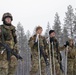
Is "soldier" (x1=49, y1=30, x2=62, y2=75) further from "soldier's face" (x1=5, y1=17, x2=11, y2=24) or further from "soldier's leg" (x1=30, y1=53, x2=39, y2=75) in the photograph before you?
"soldier's face" (x1=5, y1=17, x2=11, y2=24)

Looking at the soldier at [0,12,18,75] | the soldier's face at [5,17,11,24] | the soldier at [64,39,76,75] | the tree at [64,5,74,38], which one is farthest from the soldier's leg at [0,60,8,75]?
the tree at [64,5,74,38]

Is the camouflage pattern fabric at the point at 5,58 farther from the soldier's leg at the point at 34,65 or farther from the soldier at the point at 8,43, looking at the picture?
the soldier's leg at the point at 34,65

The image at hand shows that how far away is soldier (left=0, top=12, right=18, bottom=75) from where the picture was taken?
10586 mm

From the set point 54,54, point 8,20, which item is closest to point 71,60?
point 54,54

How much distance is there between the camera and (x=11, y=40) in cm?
1088

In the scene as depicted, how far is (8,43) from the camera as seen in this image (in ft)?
35.3

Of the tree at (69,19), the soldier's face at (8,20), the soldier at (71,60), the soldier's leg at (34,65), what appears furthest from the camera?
the tree at (69,19)

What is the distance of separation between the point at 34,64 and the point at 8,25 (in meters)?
2.13

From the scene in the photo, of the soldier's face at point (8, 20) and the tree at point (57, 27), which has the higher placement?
the tree at point (57, 27)

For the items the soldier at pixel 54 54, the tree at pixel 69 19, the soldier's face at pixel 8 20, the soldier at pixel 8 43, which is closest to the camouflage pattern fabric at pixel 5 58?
the soldier at pixel 8 43

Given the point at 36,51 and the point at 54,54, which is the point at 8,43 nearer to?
the point at 36,51

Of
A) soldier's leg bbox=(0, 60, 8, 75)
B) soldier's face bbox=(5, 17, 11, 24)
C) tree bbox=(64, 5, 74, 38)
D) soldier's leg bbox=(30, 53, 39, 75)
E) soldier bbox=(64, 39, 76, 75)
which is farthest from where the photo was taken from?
tree bbox=(64, 5, 74, 38)

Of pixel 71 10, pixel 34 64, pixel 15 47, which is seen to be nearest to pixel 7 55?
pixel 15 47

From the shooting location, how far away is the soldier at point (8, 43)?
10586 millimetres
